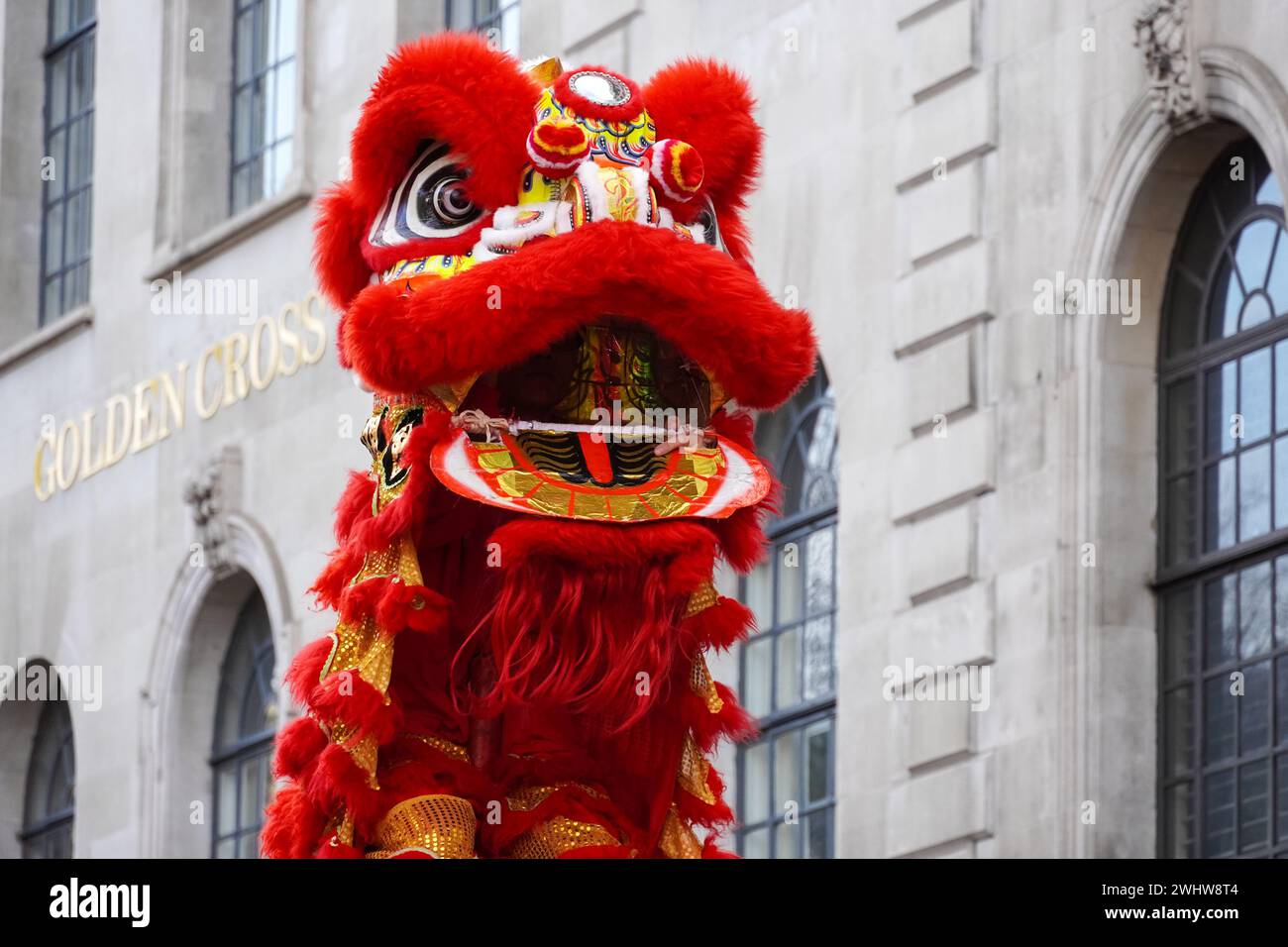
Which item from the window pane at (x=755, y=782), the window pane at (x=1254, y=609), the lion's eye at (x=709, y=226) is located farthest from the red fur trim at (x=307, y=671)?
the window pane at (x=755, y=782)

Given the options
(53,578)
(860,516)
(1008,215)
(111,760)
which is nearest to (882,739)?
(860,516)

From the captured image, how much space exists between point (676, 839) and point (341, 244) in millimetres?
1665

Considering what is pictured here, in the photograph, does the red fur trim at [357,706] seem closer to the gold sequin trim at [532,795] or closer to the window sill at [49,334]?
the gold sequin trim at [532,795]

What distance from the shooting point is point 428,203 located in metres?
8.10

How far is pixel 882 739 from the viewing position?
59.8 ft

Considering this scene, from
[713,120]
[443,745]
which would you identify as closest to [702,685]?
[443,745]

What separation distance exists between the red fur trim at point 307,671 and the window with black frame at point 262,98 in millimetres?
18340

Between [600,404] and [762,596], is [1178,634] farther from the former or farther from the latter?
[600,404]

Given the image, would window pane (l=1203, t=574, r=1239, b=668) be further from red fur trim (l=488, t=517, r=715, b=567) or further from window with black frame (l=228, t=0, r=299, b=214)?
window with black frame (l=228, t=0, r=299, b=214)

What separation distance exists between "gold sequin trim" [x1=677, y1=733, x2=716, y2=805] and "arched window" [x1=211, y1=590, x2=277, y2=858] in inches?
676

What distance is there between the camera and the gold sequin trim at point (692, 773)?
8.06m

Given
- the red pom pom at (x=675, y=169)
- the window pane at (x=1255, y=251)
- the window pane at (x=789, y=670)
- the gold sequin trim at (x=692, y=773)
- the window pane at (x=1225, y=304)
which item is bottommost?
the gold sequin trim at (x=692, y=773)

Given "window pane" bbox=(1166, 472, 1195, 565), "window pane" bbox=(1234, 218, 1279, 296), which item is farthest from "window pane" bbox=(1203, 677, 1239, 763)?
"window pane" bbox=(1234, 218, 1279, 296)

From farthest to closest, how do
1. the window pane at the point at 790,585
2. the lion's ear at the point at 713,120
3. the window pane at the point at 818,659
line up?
the window pane at the point at 790,585
the window pane at the point at 818,659
the lion's ear at the point at 713,120
